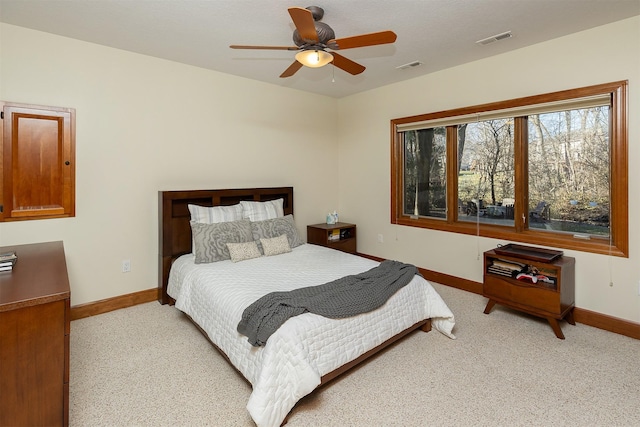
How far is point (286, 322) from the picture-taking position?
1.95 meters

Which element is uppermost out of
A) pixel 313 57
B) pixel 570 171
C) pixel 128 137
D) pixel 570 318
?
pixel 313 57

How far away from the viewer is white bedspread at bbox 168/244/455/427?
5.98 ft

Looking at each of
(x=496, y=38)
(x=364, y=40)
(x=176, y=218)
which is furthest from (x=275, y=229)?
(x=496, y=38)

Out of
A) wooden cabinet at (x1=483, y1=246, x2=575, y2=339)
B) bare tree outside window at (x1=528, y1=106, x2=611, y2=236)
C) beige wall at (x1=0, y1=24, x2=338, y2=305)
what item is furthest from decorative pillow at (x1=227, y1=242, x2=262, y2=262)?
bare tree outside window at (x1=528, y1=106, x2=611, y2=236)

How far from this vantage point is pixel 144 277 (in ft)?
11.6

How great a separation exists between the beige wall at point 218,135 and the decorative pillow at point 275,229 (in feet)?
2.45

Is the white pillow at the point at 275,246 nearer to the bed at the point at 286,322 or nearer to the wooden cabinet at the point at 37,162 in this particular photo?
the bed at the point at 286,322

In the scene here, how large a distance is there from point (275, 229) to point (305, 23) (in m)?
2.21

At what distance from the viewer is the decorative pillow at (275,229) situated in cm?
361

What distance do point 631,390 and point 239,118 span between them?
13.9 feet

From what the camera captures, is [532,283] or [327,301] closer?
[327,301]

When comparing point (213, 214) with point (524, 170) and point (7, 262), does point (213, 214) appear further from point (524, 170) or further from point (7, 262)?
point (524, 170)

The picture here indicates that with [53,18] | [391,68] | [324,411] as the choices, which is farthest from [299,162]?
[324,411]

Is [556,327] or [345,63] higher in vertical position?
[345,63]
